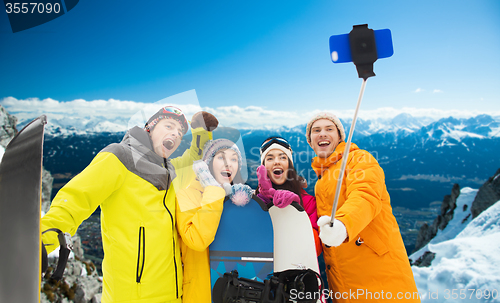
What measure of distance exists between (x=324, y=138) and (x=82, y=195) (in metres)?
2.37

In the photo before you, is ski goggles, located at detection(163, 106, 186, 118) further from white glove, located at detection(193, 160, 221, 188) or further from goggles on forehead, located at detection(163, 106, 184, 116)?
white glove, located at detection(193, 160, 221, 188)

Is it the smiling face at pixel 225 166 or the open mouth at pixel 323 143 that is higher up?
the open mouth at pixel 323 143

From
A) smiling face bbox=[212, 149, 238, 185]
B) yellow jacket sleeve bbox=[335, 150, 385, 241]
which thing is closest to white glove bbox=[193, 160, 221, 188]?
smiling face bbox=[212, 149, 238, 185]

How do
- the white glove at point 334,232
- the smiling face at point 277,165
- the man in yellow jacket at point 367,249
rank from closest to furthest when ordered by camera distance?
the white glove at point 334,232 < the man in yellow jacket at point 367,249 < the smiling face at point 277,165

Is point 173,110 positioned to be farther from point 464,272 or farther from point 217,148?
point 464,272

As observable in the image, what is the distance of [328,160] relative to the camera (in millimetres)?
2650

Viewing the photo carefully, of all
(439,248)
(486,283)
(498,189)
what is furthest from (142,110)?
(498,189)

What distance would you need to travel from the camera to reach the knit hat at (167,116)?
102 inches

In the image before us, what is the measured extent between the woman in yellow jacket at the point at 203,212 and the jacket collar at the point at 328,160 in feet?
2.80

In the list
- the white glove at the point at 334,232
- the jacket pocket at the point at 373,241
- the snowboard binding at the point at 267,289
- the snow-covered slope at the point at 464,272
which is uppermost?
the white glove at the point at 334,232

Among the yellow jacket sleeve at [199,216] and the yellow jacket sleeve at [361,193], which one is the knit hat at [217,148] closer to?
the yellow jacket sleeve at [199,216]

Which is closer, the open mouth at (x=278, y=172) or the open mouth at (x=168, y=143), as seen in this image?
the open mouth at (x=168, y=143)

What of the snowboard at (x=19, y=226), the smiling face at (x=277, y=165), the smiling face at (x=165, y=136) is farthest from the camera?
the smiling face at (x=277, y=165)

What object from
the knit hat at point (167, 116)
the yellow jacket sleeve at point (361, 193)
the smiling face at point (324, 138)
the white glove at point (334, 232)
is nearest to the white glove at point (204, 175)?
the knit hat at point (167, 116)
